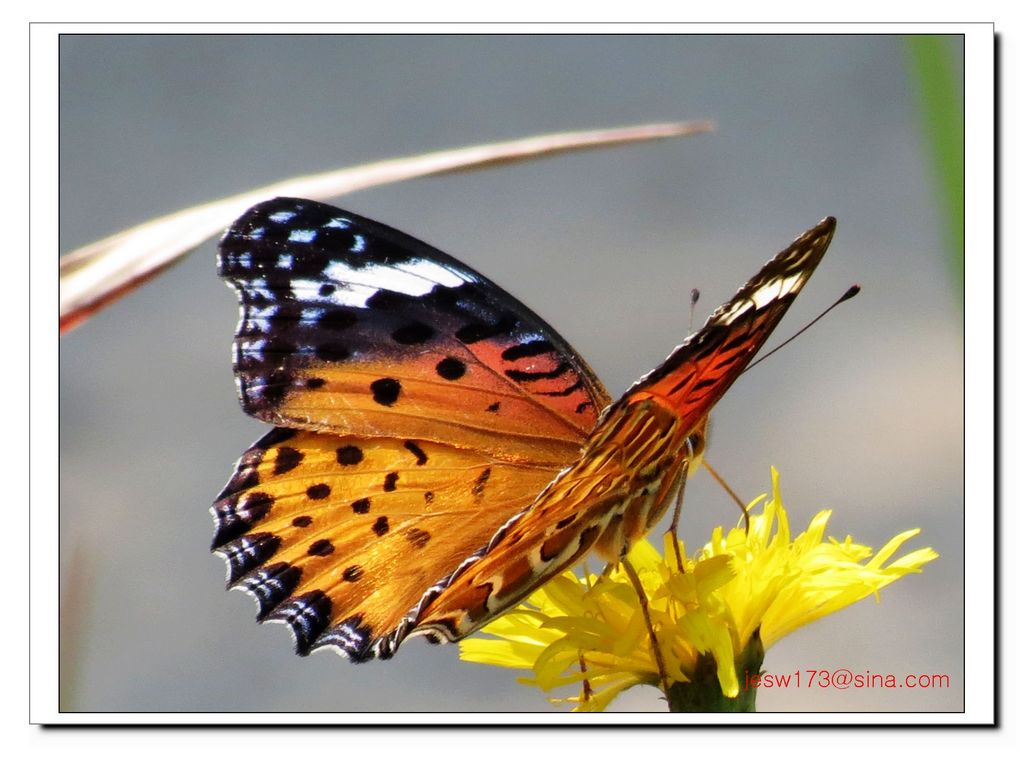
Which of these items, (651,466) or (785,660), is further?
(785,660)

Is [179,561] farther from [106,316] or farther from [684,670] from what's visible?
[684,670]

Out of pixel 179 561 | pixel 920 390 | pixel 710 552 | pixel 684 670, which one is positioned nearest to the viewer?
pixel 684 670

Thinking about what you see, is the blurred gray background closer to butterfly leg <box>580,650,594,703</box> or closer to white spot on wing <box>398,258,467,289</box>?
butterfly leg <box>580,650,594,703</box>

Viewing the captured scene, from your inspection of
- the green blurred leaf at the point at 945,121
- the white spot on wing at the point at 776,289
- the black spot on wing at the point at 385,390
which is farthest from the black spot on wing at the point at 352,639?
the green blurred leaf at the point at 945,121

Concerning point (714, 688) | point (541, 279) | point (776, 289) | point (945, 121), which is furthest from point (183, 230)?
point (541, 279)

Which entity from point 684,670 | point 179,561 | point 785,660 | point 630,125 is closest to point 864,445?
point 785,660

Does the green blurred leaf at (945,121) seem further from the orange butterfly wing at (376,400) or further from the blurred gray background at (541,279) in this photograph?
the orange butterfly wing at (376,400)

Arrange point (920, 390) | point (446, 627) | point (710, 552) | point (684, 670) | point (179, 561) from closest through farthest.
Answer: point (446, 627), point (684, 670), point (710, 552), point (920, 390), point (179, 561)
